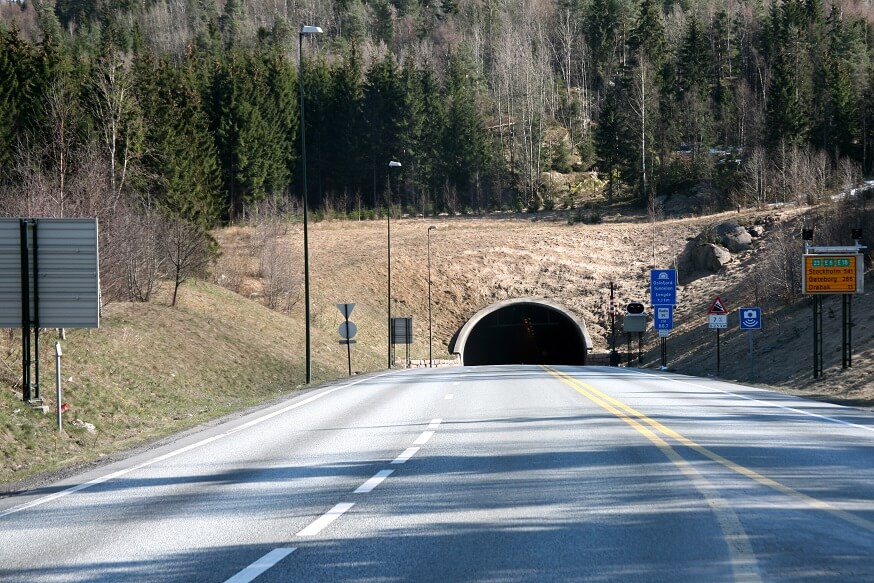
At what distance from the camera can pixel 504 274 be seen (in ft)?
241

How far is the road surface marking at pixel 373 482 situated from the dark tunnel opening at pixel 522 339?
57356 mm

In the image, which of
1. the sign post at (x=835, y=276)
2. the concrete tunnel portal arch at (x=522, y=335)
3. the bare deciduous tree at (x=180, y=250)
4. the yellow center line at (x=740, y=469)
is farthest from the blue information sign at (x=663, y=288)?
the yellow center line at (x=740, y=469)

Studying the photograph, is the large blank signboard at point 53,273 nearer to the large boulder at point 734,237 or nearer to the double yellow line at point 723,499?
the double yellow line at point 723,499

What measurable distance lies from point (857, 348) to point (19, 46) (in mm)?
49760

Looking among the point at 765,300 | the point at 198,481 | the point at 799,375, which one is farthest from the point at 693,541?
the point at 765,300

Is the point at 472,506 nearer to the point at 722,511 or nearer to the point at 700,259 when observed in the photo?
the point at 722,511

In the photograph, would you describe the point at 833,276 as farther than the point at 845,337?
Yes

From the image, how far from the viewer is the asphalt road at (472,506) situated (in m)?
6.95

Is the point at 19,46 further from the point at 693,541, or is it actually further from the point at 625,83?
the point at 625,83

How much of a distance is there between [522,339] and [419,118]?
3085cm

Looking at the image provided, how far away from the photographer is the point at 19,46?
56656 millimetres

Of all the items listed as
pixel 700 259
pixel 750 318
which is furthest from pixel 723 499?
pixel 700 259

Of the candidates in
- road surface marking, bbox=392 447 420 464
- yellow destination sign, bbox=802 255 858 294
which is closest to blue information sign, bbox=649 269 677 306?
yellow destination sign, bbox=802 255 858 294

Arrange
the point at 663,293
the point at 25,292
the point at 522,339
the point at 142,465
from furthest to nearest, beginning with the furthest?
the point at 522,339, the point at 663,293, the point at 25,292, the point at 142,465
